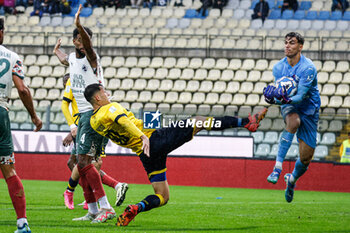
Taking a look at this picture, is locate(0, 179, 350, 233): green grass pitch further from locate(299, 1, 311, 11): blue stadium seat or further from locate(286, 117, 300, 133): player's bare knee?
locate(299, 1, 311, 11): blue stadium seat

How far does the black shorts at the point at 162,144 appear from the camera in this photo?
328 inches

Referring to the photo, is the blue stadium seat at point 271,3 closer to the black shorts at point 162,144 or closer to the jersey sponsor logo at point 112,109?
the black shorts at point 162,144

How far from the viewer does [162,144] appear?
834 cm

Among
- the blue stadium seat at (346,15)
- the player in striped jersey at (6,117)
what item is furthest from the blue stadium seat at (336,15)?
the player in striped jersey at (6,117)

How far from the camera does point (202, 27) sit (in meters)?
26.3

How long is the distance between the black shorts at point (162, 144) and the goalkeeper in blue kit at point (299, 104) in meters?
1.65

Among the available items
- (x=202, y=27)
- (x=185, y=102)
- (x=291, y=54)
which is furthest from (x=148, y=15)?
(x=291, y=54)

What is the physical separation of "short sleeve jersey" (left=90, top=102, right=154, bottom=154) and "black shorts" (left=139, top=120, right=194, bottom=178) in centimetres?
14

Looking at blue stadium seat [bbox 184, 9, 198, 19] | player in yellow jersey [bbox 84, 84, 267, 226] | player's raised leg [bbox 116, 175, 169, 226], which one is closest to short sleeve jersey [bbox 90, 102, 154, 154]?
player in yellow jersey [bbox 84, 84, 267, 226]

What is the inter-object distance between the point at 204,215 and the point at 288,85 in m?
2.31

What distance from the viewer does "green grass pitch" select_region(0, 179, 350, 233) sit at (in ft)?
27.1

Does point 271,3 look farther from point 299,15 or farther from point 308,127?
point 308,127

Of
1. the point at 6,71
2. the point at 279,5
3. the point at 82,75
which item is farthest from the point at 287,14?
the point at 6,71

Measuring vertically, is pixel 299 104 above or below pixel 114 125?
above
